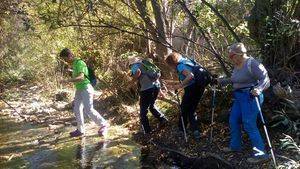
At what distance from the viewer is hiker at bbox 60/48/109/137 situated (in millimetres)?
9648

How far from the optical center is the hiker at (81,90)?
9.65 meters

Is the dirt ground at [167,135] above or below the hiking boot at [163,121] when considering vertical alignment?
below

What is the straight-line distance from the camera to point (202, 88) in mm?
8477

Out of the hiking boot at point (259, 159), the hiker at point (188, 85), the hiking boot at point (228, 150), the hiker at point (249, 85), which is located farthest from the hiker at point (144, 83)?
the hiking boot at point (259, 159)

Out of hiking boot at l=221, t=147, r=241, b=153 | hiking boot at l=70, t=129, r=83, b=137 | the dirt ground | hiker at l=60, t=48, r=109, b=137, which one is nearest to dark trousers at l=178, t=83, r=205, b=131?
the dirt ground

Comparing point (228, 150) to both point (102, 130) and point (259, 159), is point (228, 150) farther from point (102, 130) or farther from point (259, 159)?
point (102, 130)

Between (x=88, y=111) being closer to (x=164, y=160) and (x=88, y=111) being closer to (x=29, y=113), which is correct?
(x=164, y=160)

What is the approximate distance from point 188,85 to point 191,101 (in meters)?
0.35

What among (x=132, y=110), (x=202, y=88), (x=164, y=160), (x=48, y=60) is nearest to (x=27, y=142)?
(x=132, y=110)

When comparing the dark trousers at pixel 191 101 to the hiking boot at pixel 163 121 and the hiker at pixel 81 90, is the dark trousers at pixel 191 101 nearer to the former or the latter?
the hiking boot at pixel 163 121

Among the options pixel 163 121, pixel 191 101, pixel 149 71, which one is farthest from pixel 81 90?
pixel 191 101

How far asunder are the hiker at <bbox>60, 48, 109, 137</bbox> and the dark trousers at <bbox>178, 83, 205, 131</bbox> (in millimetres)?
2231

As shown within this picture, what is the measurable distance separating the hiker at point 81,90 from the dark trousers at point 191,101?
2.23m

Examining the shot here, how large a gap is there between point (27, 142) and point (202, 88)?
4243mm
